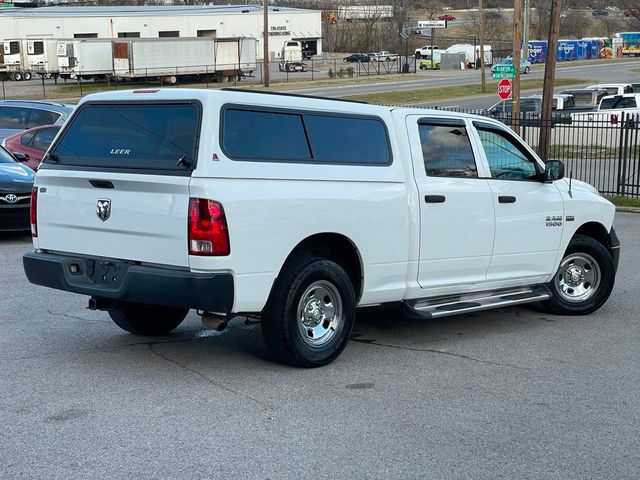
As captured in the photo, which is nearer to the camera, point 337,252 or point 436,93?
point 337,252

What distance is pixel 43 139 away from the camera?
1831 centimetres

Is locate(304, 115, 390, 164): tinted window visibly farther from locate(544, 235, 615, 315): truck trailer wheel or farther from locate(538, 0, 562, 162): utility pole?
locate(538, 0, 562, 162): utility pole

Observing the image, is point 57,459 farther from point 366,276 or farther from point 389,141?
point 389,141

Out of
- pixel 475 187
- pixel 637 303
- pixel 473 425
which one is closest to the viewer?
pixel 473 425

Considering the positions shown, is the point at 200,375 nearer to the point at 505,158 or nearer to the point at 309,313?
Result: the point at 309,313

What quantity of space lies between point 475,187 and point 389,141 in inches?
40.0

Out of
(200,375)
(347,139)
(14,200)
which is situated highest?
(347,139)

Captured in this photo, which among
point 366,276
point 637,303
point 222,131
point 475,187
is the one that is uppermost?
point 222,131

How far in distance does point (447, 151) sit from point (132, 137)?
2.75 meters

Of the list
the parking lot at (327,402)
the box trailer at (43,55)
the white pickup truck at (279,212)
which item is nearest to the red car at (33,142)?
the parking lot at (327,402)

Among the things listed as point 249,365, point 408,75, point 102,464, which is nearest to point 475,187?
point 249,365

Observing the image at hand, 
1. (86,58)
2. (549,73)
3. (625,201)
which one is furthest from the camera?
(86,58)

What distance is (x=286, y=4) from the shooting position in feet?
502

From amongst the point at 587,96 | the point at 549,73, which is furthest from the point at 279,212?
the point at 587,96
